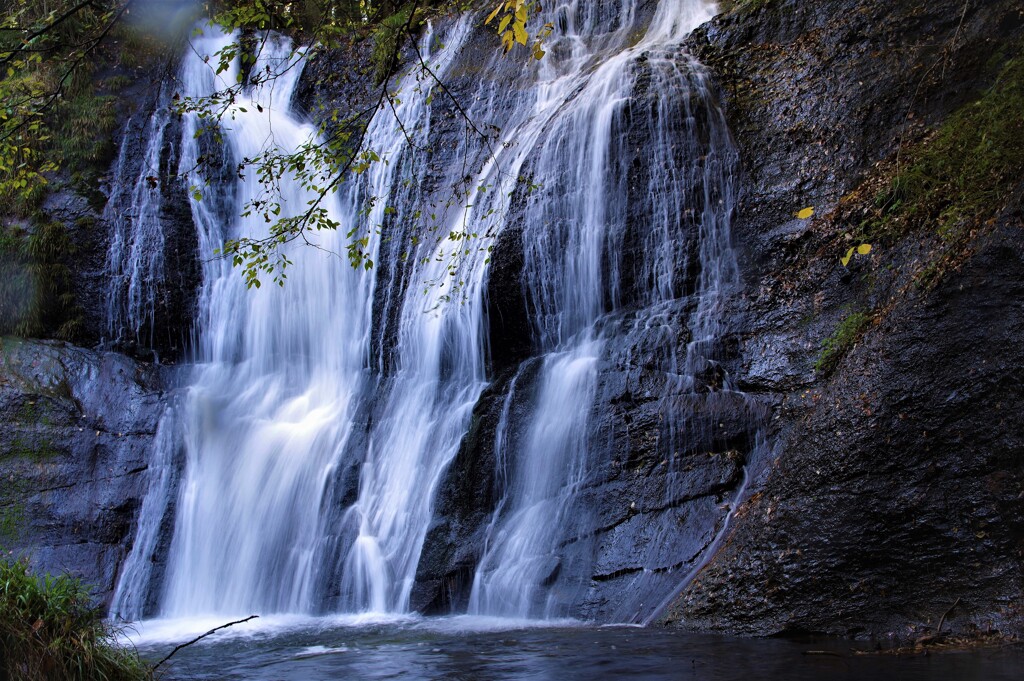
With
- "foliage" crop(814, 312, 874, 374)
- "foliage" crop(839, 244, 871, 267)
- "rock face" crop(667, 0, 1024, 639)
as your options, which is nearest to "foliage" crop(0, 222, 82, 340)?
"rock face" crop(667, 0, 1024, 639)

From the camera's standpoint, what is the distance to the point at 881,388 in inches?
252

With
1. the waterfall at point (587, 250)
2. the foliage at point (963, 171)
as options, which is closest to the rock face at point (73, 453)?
the waterfall at point (587, 250)

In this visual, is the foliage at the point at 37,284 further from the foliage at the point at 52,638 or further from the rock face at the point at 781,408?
the foliage at the point at 52,638

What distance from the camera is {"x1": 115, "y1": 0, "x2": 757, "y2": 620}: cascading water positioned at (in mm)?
8727

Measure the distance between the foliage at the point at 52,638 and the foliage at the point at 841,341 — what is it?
239 inches

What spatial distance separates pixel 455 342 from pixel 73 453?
5.45 meters

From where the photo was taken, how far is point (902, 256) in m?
7.65

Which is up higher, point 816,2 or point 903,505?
point 816,2

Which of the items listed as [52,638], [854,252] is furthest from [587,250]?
[52,638]

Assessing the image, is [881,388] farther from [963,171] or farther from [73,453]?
[73,453]

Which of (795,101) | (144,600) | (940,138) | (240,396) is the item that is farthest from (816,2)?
(144,600)

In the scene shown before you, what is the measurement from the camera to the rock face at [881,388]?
564cm

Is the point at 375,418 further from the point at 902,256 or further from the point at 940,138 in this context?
the point at 940,138

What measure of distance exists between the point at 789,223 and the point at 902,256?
1.59 metres
